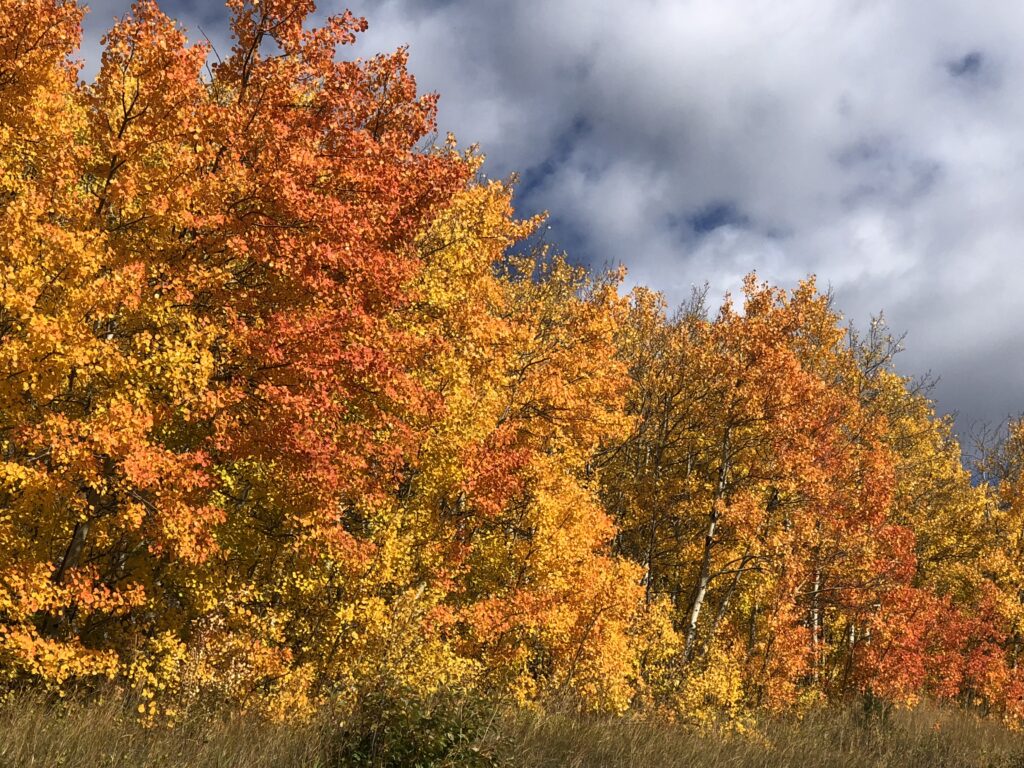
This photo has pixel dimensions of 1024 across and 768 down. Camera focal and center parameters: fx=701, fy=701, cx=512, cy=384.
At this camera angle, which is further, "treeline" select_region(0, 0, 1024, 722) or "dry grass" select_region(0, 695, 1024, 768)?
"treeline" select_region(0, 0, 1024, 722)

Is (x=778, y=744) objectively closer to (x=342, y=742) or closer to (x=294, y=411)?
(x=342, y=742)

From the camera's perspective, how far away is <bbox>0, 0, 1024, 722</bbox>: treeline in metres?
9.48

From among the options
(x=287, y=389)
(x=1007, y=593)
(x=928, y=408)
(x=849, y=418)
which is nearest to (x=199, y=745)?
(x=287, y=389)

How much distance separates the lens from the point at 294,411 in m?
10.5

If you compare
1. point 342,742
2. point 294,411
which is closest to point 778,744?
point 342,742

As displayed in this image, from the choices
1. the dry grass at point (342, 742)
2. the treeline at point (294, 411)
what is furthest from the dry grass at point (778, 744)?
the treeline at point (294, 411)

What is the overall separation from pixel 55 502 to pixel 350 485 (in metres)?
4.76

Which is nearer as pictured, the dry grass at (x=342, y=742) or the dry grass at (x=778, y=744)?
the dry grass at (x=342, y=742)

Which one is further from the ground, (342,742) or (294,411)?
(294,411)

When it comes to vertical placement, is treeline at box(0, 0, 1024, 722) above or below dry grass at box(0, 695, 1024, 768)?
above

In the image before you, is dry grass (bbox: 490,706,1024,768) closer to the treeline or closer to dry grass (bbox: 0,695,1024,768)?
dry grass (bbox: 0,695,1024,768)

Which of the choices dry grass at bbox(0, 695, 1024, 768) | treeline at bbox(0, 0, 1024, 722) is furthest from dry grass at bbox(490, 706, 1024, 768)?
treeline at bbox(0, 0, 1024, 722)

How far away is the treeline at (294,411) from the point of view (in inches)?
373

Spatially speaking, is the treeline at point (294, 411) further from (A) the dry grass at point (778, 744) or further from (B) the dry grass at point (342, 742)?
(A) the dry grass at point (778, 744)
